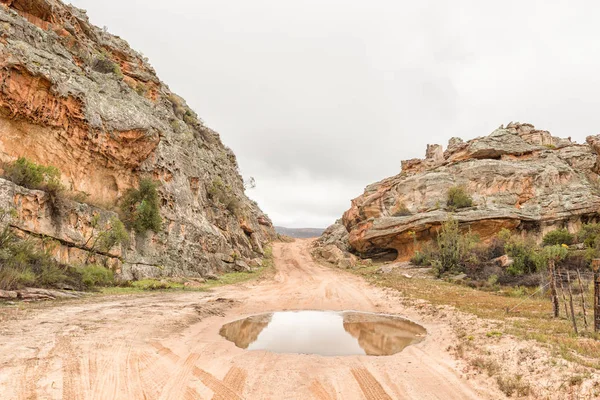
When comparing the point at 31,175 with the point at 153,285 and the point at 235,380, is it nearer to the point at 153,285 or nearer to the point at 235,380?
the point at 153,285

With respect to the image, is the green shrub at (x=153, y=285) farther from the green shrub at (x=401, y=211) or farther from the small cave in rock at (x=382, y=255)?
the small cave in rock at (x=382, y=255)

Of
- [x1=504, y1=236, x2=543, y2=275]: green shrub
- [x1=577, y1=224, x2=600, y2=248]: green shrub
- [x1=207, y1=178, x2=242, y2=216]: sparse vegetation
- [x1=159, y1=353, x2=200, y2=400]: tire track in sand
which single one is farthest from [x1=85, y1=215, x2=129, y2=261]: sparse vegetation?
[x1=577, y1=224, x2=600, y2=248]: green shrub

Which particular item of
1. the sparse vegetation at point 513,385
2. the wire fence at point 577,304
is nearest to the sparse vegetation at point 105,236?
the sparse vegetation at point 513,385

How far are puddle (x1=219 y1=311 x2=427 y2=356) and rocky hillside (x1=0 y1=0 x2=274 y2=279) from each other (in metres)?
10.5

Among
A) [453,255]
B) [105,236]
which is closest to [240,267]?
[105,236]

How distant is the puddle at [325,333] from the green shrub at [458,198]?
86.2 feet

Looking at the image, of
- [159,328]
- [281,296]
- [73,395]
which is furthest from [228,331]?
[281,296]

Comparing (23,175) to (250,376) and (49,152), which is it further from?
(250,376)

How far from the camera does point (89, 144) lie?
19.6 meters

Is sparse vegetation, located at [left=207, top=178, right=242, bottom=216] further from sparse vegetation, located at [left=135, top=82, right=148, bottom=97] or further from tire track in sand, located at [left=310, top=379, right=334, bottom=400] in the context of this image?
tire track in sand, located at [left=310, top=379, right=334, bottom=400]

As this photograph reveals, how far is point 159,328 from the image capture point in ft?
29.5

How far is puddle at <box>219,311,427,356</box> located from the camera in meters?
8.30

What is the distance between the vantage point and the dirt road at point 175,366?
17.0 ft

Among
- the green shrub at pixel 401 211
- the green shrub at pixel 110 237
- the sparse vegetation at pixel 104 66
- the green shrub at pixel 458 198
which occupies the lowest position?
the green shrub at pixel 110 237
